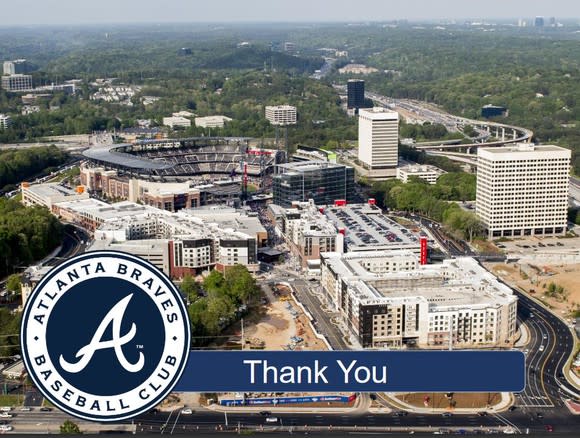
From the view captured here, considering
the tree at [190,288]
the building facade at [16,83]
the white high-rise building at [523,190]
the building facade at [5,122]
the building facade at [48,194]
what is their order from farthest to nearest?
the building facade at [16,83]
the building facade at [5,122]
the building facade at [48,194]
the white high-rise building at [523,190]
the tree at [190,288]

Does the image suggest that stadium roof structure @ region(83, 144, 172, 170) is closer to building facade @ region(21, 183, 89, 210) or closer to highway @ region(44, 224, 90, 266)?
building facade @ region(21, 183, 89, 210)

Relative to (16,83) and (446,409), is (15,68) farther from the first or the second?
(446,409)

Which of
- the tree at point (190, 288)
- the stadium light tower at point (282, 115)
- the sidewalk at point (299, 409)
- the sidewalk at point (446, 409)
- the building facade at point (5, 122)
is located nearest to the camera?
the sidewalk at point (299, 409)

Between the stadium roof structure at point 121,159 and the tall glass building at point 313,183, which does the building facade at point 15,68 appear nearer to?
the stadium roof structure at point 121,159

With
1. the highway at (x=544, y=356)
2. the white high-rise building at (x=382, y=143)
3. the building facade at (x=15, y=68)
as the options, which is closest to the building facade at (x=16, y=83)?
the building facade at (x=15, y=68)

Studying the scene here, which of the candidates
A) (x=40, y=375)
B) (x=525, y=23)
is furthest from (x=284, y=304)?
(x=525, y=23)

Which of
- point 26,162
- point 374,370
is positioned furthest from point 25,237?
point 374,370
